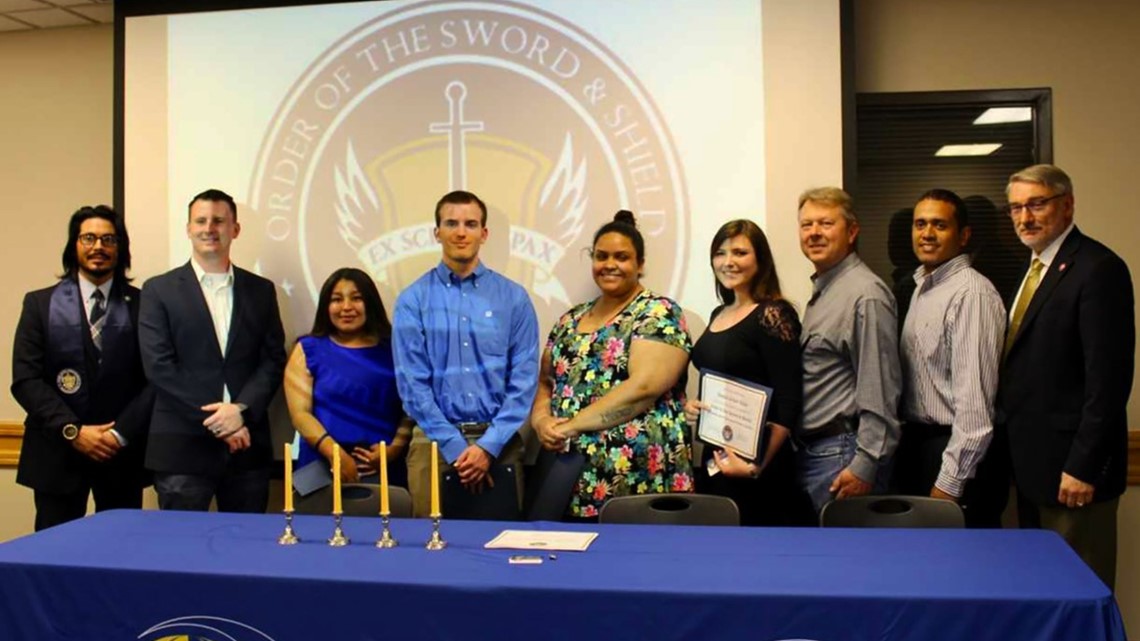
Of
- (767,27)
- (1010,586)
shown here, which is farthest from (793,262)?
(1010,586)

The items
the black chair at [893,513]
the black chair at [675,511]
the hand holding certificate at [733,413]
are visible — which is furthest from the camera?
the hand holding certificate at [733,413]

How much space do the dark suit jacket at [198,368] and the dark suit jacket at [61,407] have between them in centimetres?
16

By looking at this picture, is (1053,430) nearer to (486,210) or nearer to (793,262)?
(793,262)

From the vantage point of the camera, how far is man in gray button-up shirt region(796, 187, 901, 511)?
3.16 metres

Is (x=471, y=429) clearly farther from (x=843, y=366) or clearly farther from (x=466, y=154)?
(x=843, y=366)

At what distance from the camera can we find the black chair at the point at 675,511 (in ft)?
9.55

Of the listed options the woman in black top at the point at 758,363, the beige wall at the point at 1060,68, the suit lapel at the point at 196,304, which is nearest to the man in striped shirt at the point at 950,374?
the woman in black top at the point at 758,363

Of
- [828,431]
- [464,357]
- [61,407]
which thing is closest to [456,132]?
[464,357]

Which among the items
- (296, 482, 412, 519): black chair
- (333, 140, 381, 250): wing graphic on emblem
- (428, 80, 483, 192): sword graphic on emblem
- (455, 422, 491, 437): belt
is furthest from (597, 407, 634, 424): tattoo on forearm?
(333, 140, 381, 250): wing graphic on emblem

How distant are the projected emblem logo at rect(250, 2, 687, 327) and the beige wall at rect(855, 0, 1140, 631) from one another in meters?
1.06

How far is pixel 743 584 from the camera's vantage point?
2084mm

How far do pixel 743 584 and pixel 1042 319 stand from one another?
1579mm

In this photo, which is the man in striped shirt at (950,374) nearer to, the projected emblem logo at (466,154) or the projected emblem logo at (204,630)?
the projected emblem logo at (466,154)

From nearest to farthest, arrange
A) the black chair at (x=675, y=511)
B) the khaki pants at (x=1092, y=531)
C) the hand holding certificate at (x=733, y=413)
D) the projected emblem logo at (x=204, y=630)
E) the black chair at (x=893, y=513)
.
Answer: the projected emblem logo at (x=204, y=630) → the black chair at (x=893, y=513) → the black chair at (x=675, y=511) → the khaki pants at (x=1092, y=531) → the hand holding certificate at (x=733, y=413)
